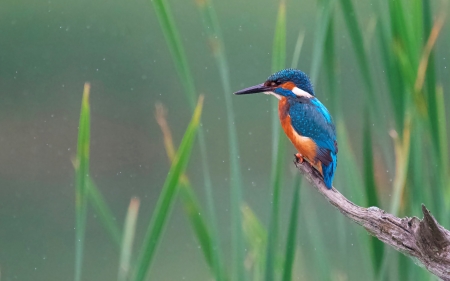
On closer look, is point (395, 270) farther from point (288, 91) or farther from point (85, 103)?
point (85, 103)

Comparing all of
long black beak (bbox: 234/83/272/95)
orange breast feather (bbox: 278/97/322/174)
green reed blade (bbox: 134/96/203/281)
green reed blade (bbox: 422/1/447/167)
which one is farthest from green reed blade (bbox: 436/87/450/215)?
green reed blade (bbox: 134/96/203/281)

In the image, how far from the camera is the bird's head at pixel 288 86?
115 cm

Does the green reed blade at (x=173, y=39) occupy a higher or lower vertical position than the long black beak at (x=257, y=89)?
higher

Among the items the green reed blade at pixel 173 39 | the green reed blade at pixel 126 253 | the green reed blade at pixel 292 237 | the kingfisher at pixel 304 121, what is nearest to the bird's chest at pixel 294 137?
the kingfisher at pixel 304 121

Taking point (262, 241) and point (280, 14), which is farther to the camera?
point (262, 241)

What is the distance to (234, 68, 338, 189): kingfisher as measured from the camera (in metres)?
1.05

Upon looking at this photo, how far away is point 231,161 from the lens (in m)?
1.02

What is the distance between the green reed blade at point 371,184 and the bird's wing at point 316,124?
6 centimetres

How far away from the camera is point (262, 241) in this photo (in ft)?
4.29

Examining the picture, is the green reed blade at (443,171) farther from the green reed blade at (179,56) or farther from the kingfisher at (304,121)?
the green reed blade at (179,56)

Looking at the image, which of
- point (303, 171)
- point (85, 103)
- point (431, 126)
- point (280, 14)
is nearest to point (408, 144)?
point (431, 126)

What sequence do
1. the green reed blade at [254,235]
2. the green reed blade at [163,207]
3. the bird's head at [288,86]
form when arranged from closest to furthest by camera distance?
the green reed blade at [163,207] → the bird's head at [288,86] → the green reed blade at [254,235]

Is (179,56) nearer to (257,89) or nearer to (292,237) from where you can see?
(257,89)

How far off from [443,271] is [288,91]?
477 mm
